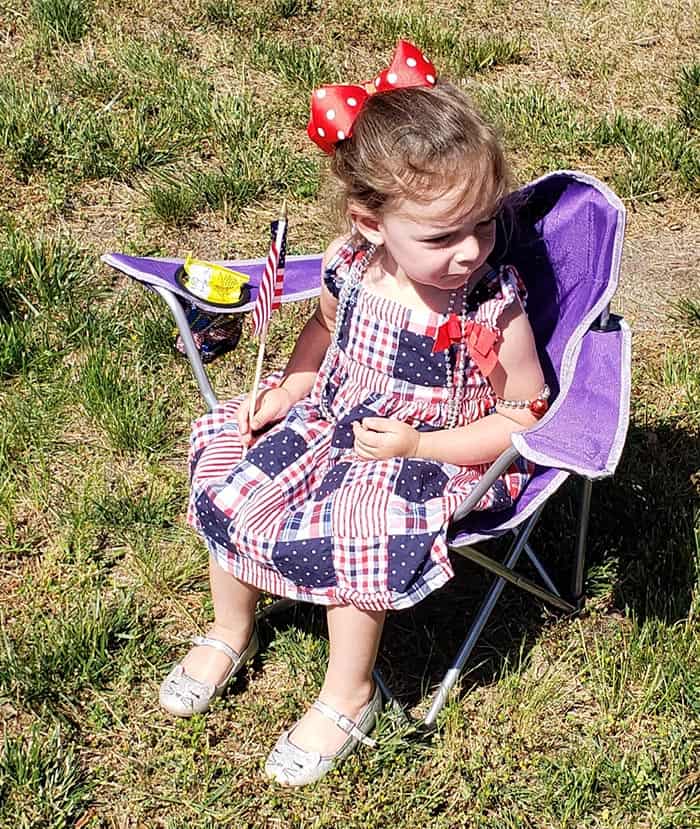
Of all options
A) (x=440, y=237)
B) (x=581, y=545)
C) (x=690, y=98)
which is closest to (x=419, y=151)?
(x=440, y=237)

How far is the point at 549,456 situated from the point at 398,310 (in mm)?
613

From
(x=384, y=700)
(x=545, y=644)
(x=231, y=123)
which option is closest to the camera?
(x=384, y=700)

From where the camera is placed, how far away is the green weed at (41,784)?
8.14 ft

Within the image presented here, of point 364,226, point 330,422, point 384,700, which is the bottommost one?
point 384,700

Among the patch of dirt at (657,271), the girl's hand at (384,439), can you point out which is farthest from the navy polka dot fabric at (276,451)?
the patch of dirt at (657,271)

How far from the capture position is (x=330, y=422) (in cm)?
273

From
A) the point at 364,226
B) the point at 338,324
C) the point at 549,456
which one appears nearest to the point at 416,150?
the point at 364,226

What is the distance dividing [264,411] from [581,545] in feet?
2.72

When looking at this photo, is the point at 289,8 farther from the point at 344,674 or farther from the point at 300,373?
the point at 344,674

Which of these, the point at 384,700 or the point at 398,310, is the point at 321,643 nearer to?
the point at 384,700

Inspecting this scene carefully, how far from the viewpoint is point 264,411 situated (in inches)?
108

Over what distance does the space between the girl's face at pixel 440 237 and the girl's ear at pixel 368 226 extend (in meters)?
0.03

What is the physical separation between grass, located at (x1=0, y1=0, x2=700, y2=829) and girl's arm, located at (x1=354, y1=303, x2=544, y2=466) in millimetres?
530

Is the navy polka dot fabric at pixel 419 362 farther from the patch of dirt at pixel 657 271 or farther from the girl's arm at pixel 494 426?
the patch of dirt at pixel 657 271
